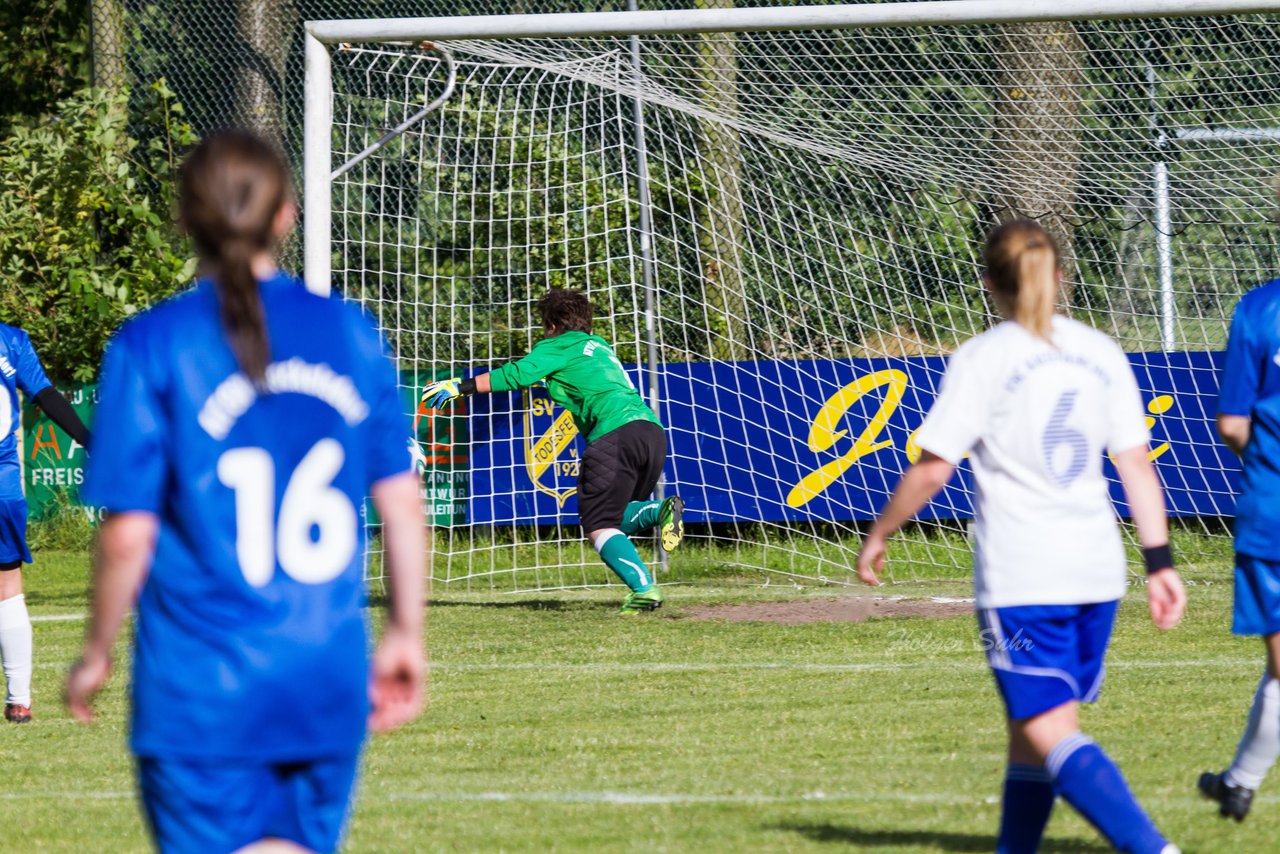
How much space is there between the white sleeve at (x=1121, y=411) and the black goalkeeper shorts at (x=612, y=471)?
6469 millimetres

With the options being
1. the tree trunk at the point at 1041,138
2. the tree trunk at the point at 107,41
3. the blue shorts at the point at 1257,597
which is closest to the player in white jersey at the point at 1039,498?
the blue shorts at the point at 1257,597

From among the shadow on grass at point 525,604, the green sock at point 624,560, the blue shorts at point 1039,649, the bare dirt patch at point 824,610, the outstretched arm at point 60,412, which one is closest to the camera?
the blue shorts at point 1039,649

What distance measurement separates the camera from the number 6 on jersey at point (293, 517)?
8.24 ft

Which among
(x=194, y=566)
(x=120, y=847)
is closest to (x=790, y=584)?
(x=120, y=847)

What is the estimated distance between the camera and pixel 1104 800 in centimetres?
358

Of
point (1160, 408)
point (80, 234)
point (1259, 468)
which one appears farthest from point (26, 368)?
point (80, 234)

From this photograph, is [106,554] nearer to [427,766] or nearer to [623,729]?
[427,766]

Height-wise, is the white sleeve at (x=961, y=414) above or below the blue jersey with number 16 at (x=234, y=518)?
above

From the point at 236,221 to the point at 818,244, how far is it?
10.2 metres

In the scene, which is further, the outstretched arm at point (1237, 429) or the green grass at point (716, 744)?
the green grass at point (716, 744)

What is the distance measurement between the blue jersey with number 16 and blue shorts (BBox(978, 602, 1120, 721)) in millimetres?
1689

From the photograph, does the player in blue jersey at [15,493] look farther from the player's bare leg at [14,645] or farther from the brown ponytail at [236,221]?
the brown ponytail at [236,221]

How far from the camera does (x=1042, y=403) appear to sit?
3672 mm

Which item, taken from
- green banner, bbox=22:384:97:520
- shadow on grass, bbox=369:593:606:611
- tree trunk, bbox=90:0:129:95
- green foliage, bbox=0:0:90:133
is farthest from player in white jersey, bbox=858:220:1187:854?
green foliage, bbox=0:0:90:133
